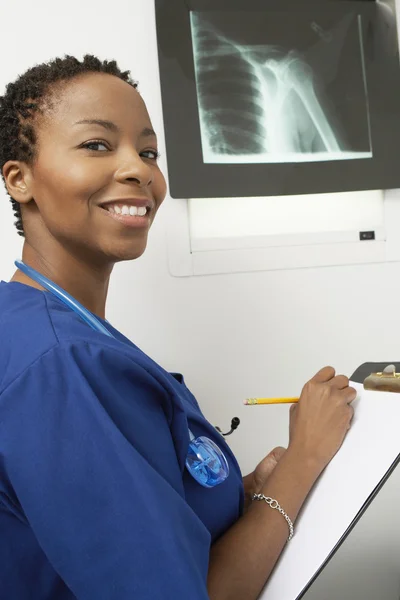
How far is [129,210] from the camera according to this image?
697 mm

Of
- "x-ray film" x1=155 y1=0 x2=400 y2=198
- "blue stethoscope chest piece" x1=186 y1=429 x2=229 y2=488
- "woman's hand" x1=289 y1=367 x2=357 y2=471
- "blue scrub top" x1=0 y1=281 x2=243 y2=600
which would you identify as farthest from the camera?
"x-ray film" x1=155 y1=0 x2=400 y2=198

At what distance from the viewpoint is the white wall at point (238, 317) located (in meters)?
1.12

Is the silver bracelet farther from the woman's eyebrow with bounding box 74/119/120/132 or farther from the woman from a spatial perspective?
the woman's eyebrow with bounding box 74/119/120/132

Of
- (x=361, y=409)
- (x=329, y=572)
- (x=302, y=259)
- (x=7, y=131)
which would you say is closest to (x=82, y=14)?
(x=7, y=131)

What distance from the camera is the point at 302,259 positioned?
3.85ft

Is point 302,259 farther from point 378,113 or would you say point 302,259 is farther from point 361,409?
point 361,409

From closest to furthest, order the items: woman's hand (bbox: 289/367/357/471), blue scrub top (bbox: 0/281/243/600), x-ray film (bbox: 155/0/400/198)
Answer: blue scrub top (bbox: 0/281/243/600)
woman's hand (bbox: 289/367/357/471)
x-ray film (bbox: 155/0/400/198)

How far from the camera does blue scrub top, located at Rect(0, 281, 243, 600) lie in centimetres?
48

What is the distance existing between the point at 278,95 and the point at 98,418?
843mm

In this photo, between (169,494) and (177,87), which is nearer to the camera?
(169,494)

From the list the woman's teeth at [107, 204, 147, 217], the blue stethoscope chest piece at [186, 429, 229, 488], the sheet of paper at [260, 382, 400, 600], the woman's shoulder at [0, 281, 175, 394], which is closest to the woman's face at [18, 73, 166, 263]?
the woman's teeth at [107, 204, 147, 217]

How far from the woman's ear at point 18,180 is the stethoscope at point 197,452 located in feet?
0.27

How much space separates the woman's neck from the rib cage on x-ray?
0.46 m

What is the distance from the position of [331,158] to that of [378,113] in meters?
0.14
